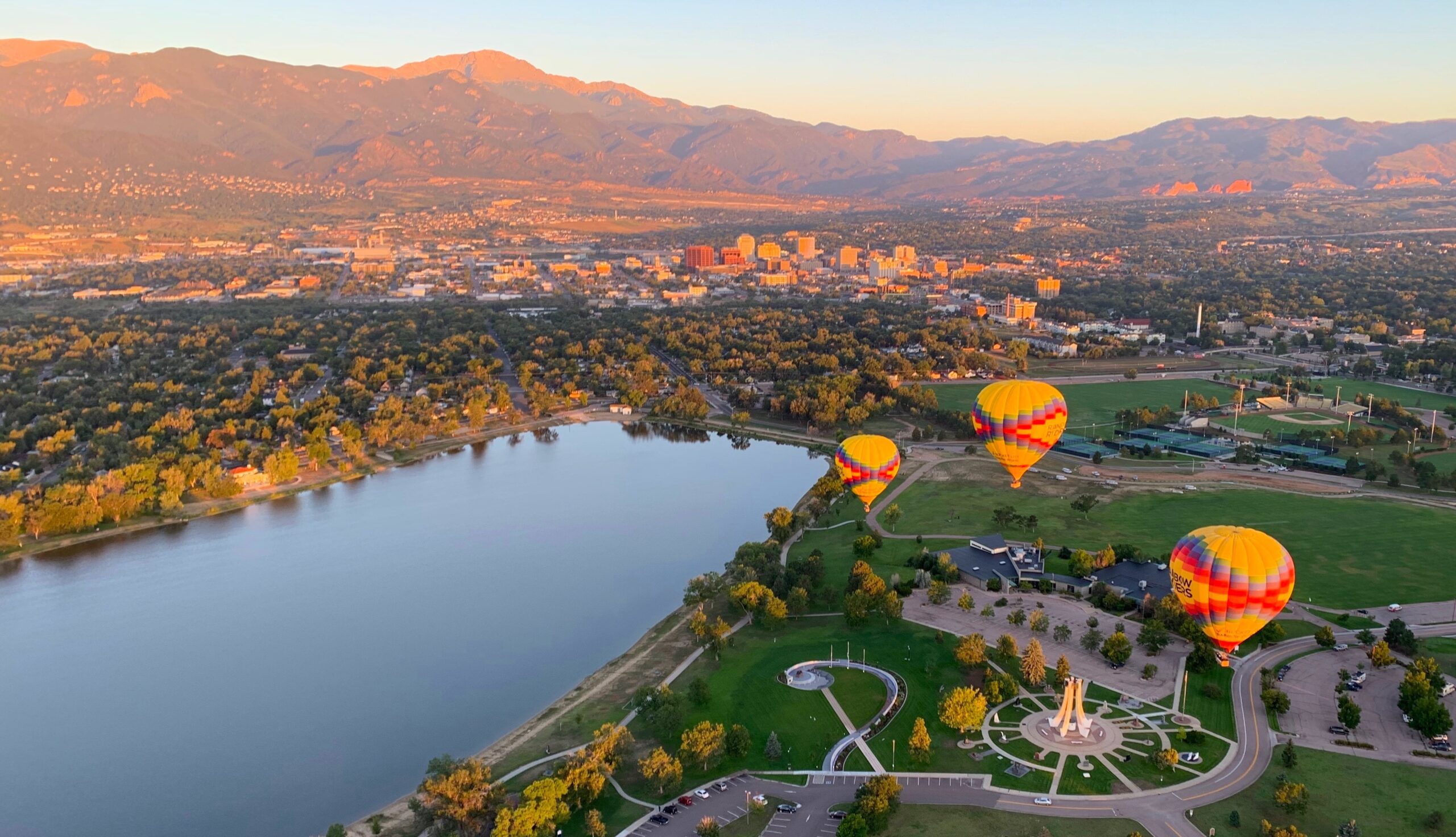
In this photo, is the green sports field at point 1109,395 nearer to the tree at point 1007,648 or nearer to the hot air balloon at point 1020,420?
the hot air balloon at point 1020,420

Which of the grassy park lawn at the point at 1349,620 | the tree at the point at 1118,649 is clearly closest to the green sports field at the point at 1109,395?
the grassy park lawn at the point at 1349,620

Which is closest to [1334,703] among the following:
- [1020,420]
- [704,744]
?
[704,744]

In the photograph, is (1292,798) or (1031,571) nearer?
(1292,798)

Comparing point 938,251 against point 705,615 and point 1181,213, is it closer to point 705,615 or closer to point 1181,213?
point 1181,213

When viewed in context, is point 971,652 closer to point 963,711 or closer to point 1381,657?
point 963,711

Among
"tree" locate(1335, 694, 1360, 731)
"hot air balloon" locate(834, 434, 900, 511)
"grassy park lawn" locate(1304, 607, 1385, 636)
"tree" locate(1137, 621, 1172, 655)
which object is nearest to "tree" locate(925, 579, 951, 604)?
"tree" locate(1137, 621, 1172, 655)
